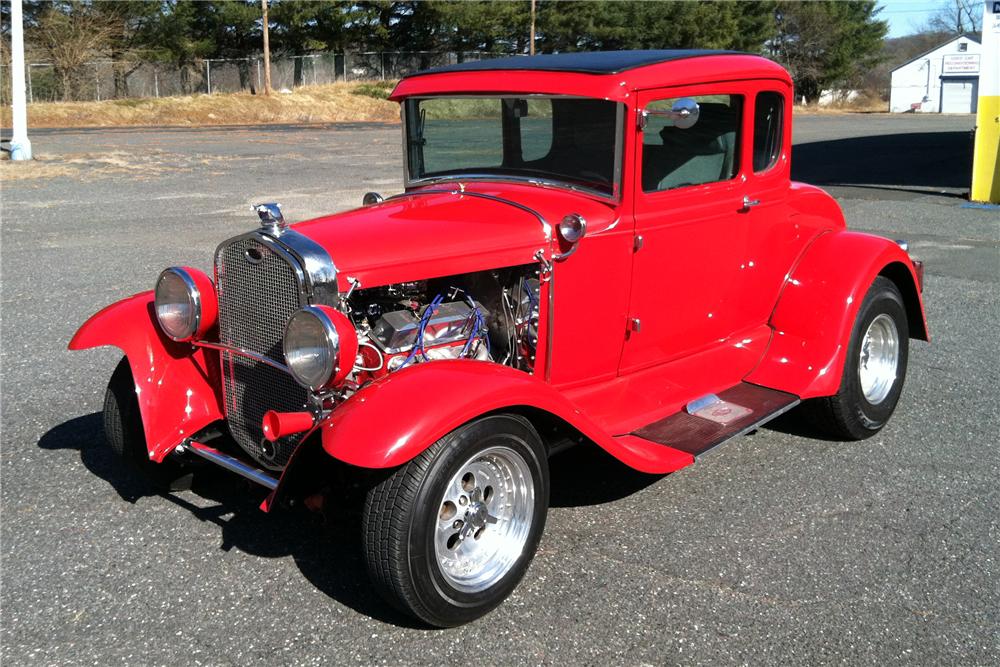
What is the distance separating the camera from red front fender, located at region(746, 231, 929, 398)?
4.64 metres

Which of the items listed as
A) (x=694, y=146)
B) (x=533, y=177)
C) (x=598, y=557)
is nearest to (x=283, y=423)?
(x=598, y=557)

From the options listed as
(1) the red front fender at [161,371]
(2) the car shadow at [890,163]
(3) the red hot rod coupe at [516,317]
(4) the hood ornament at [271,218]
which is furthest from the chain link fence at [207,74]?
(4) the hood ornament at [271,218]

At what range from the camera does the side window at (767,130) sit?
468 centimetres

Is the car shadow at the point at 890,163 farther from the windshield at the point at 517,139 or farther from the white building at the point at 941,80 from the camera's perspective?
the white building at the point at 941,80

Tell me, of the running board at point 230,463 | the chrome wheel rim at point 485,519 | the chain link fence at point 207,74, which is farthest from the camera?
the chain link fence at point 207,74

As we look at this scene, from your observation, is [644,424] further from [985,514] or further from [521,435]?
[985,514]

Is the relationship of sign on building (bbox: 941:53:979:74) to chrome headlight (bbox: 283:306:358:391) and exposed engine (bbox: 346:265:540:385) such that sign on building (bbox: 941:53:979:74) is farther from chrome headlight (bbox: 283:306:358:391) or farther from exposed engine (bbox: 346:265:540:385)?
chrome headlight (bbox: 283:306:358:391)

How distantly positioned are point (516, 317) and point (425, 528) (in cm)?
114

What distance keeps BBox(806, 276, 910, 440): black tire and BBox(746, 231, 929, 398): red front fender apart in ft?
0.36

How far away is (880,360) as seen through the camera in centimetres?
517

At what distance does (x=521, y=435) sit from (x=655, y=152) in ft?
5.24

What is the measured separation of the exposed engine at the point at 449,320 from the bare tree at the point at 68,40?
3844cm

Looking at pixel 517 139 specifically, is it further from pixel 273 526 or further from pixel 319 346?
pixel 273 526

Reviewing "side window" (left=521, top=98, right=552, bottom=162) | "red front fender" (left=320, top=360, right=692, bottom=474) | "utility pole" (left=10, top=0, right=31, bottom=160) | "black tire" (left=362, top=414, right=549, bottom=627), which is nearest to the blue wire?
"red front fender" (left=320, top=360, right=692, bottom=474)
